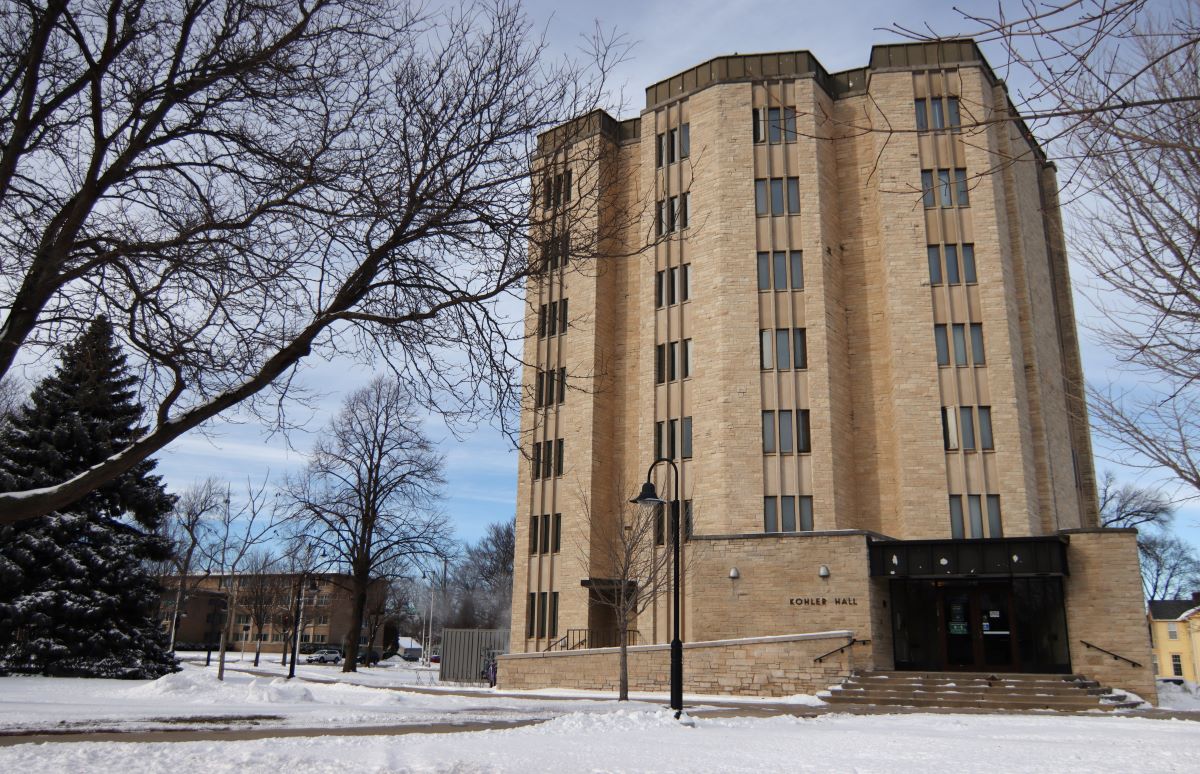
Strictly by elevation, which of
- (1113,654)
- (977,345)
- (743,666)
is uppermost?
(977,345)

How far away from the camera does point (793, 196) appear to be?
36.6 metres

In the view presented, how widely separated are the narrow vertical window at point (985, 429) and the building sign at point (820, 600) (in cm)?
979

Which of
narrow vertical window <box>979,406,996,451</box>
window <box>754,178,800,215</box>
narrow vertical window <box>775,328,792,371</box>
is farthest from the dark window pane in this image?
narrow vertical window <box>979,406,996,451</box>

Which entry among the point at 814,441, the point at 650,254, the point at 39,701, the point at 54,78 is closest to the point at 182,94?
the point at 54,78

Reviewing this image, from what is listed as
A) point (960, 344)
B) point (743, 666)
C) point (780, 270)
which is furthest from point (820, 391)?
point (743, 666)

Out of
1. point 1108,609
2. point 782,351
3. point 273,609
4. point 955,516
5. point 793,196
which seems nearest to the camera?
point 1108,609

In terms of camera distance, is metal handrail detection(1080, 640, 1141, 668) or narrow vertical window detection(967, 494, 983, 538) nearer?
metal handrail detection(1080, 640, 1141, 668)

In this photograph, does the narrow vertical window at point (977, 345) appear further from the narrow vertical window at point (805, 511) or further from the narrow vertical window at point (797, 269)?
the narrow vertical window at point (805, 511)

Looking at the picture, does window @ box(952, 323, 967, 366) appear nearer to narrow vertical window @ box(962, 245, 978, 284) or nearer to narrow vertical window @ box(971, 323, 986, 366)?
narrow vertical window @ box(971, 323, 986, 366)

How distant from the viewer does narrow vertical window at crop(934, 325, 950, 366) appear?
111 feet

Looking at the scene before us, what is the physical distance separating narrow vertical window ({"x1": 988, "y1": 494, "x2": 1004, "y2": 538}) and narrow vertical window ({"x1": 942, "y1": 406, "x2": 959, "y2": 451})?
88.9 inches

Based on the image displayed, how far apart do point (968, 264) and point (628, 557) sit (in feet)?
62.9

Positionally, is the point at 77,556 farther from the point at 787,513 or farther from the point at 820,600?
the point at 787,513

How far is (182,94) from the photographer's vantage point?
29.4ft
